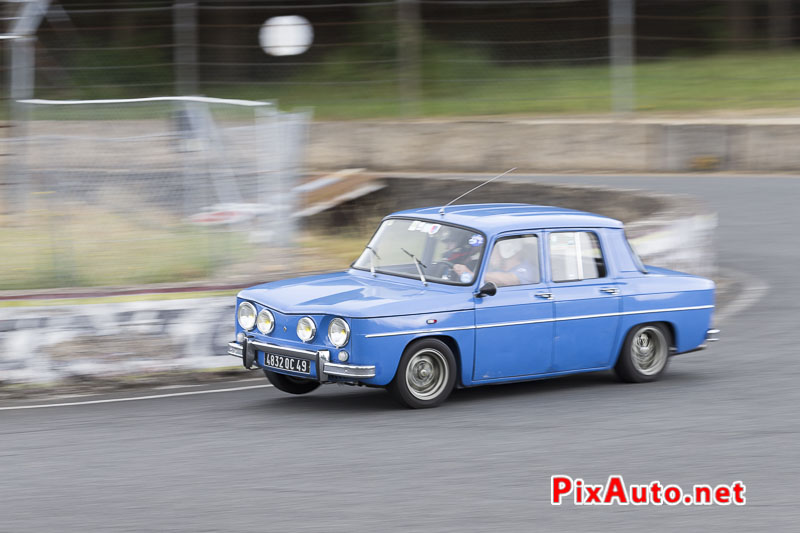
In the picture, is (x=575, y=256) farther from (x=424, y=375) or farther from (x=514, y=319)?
(x=424, y=375)

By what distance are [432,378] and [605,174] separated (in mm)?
16241

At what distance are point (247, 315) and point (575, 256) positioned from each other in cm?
254

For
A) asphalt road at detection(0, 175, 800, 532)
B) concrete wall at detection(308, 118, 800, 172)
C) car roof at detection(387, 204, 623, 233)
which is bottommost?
asphalt road at detection(0, 175, 800, 532)

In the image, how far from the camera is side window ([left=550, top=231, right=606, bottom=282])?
8.64 metres

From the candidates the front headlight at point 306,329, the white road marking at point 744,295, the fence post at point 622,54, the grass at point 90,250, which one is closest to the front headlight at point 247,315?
the front headlight at point 306,329

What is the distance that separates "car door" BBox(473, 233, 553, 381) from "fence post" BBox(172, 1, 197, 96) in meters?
16.8

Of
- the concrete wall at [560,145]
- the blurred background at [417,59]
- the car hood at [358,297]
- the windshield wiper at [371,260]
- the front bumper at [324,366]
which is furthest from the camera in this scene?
the blurred background at [417,59]

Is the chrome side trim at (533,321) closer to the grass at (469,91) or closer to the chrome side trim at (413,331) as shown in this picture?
the chrome side trim at (413,331)

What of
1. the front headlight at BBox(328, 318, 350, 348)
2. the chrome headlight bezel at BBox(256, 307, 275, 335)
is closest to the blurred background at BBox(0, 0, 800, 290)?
the chrome headlight bezel at BBox(256, 307, 275, 335)

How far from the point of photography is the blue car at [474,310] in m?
7.77

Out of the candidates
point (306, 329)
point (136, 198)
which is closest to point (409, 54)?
point (136, 198)

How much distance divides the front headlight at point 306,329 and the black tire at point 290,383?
904 mm

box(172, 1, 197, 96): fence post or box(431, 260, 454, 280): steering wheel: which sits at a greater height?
box(172, 1, 197, 96): fence post

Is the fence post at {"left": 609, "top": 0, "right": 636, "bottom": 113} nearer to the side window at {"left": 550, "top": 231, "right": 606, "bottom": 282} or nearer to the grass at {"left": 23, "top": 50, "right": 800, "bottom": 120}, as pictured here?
the grass at {"left": 23, "top": 50, "right": 800, "bottom": 120}
